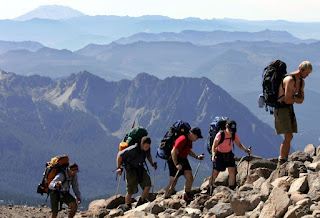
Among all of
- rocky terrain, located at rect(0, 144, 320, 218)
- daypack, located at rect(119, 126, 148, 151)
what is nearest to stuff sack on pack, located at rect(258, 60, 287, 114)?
rocky terrain, located at rect(0, 144, 320, 218)

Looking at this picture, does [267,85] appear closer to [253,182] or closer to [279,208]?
[253,182]

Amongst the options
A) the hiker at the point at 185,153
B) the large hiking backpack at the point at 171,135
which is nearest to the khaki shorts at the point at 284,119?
the hiker at the point at 185,153

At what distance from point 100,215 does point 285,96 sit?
8810mm

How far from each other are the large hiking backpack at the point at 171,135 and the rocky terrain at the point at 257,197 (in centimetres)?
188

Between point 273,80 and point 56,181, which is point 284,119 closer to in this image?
point 273,80

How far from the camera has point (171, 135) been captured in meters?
18.4

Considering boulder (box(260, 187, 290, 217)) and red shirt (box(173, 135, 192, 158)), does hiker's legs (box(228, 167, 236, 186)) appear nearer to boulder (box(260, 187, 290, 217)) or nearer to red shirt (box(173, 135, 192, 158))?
red shirt (box(173, 135, 192, 158))

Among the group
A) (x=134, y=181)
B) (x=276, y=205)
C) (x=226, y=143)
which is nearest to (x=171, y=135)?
(x=226, y=143)

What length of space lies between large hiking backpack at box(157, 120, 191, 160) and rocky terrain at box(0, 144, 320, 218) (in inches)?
74.1

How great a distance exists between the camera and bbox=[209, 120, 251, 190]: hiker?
17438 millimetres

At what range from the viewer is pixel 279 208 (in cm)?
1240

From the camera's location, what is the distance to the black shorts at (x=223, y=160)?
17.9 meters

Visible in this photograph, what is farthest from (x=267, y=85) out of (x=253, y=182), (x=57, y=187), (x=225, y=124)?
(x=57, y=187)

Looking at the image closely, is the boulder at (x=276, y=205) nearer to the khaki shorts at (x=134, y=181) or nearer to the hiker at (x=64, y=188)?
the khaki shorts at (x=134, y=181)
